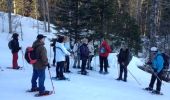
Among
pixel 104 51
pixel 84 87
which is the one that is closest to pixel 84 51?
pixel 104 51

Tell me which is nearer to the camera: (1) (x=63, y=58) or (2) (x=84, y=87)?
(2) (x=84, y=87)

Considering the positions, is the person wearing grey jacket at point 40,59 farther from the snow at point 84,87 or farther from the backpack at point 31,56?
the snow at point 84,87

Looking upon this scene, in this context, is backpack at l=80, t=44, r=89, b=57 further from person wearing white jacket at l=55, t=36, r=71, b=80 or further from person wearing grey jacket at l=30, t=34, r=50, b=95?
person wearing grey jacket at l=30, t=34, r=50, b=95

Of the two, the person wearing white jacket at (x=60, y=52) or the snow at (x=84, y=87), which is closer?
the snow at (x=84, y=87)

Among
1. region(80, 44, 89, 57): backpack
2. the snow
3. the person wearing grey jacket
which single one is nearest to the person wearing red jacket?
the snow

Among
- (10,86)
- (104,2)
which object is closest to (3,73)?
(10,86)

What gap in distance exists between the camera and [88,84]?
51.8 feet

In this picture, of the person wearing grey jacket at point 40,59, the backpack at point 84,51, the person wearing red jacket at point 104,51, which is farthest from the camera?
the person wearing red jacket at point 104,51

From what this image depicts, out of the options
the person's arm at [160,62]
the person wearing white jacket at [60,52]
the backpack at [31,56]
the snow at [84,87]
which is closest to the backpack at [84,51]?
the snow at [84,87]

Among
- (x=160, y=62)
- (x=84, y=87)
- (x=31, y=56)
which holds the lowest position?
(x=84, y=87)

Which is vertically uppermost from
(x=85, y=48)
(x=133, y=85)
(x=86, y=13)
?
(x=86, y=13)

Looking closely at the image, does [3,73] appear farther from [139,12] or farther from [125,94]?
[139,12]

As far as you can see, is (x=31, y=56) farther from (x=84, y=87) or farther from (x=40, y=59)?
(x=84, y=87)

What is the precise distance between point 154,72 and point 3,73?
21.1ft
